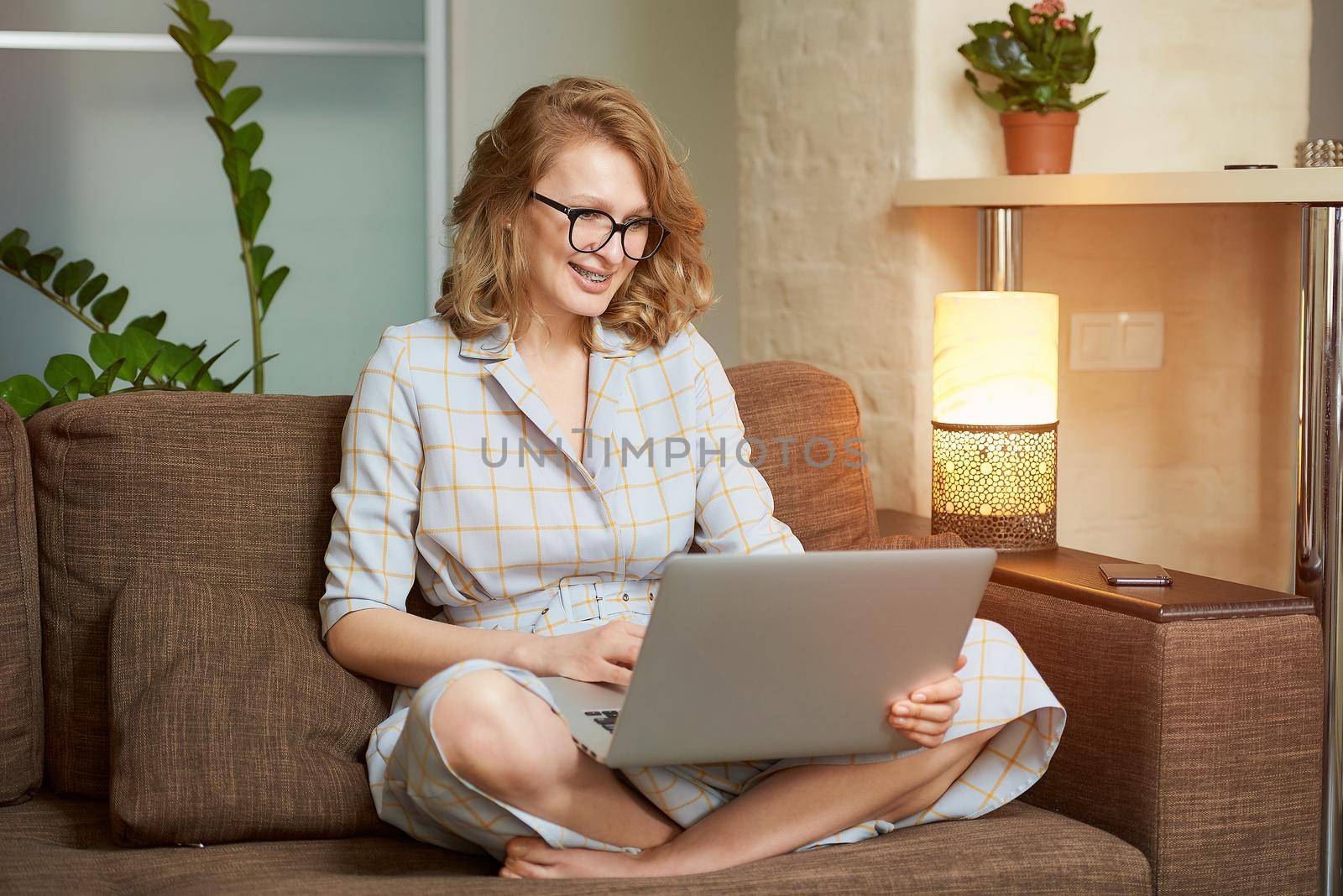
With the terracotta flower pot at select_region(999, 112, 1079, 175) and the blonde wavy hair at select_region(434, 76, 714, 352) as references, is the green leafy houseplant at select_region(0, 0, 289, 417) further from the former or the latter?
the terracotta flower pot at select_region(999, 112, 1079, 175)

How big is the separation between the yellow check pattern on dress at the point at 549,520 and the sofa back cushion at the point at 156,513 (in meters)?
0.09

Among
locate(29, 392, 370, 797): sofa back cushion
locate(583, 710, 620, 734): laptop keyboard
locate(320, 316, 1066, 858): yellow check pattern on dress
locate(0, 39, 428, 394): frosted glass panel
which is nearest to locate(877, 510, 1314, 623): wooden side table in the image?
locate(320, 316, 1066, 858): yellow check pattern on dress

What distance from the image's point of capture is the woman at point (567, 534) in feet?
4.82

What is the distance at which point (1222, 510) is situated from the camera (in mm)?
2693

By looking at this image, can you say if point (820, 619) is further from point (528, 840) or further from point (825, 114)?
point (825, 114)

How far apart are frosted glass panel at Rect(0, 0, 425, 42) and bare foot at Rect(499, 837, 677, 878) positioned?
264 cm

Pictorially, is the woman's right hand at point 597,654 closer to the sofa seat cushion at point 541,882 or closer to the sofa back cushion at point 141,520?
the sofa seat cushion at point 541,882

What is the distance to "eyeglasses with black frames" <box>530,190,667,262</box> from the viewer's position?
177 centimetres

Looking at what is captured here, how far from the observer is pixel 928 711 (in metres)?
1.47

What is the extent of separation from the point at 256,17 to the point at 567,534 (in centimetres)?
233

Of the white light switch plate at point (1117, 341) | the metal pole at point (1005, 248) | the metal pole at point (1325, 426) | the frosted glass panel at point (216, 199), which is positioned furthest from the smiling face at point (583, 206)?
the frosted glass panel at point (216, 199)

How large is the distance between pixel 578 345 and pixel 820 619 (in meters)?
0.67

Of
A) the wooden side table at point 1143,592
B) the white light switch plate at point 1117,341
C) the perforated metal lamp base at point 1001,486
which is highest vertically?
the white light switch plate at point 1117,341

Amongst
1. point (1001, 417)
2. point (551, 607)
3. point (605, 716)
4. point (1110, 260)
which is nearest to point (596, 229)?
point (551, 607)
